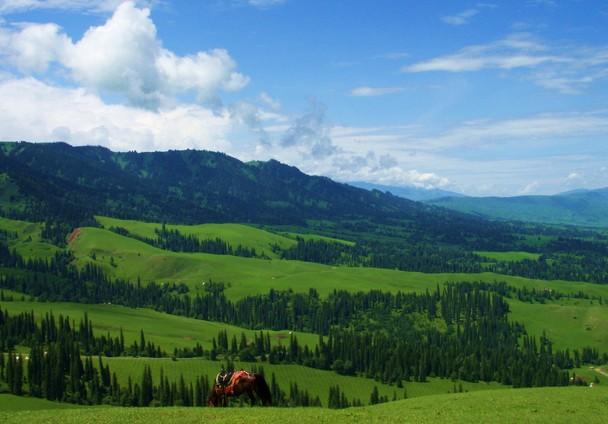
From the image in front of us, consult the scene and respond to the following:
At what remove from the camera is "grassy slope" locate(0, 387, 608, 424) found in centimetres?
5609

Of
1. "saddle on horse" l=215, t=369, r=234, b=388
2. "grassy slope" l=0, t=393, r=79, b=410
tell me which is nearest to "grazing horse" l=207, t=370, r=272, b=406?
"saddle on horse" l=215, t=369, r=234, b=388

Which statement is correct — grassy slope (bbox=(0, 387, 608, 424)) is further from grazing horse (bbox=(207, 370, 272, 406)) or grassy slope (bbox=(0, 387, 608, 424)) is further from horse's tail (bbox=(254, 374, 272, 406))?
horse's tail (bbox=(254, 374, 272, 406))

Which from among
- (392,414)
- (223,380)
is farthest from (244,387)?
(392,414)

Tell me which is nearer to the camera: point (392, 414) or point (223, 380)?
point (392, 414)

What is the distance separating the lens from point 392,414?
61312 mm

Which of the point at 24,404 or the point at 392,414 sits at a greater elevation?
the point at 392,414

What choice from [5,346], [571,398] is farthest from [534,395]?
[5,346]

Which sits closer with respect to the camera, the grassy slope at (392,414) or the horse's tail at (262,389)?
the grassy slope at (392,414)

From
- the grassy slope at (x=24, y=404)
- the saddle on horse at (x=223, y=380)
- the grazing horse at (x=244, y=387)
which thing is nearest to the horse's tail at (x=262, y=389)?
the grazing horse at (x=244, y=387)

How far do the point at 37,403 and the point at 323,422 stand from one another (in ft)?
334

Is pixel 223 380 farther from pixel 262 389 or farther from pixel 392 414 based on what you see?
pixel 392 414

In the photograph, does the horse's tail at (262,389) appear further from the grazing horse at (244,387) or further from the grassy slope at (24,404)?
the grassy slope at (24,404)

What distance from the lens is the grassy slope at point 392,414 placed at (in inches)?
2208

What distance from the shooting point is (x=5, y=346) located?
199250mm
